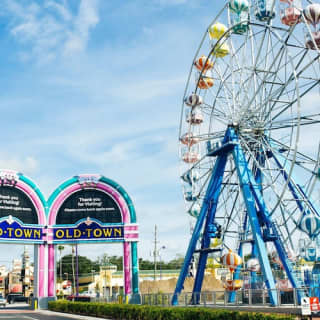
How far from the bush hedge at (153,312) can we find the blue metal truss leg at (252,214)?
5429 mm

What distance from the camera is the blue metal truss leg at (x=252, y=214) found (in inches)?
1003

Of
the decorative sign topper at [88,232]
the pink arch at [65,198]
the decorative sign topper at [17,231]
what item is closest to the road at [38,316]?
the pink arch at [65,198]

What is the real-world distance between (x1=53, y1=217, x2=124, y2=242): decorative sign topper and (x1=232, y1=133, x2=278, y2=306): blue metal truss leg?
14425 millimetres

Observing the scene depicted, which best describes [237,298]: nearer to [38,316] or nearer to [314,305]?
[38,316]

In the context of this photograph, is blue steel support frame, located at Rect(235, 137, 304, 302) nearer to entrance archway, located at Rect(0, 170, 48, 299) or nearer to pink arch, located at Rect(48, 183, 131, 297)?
pink arch, located at Rect(48, 183, 131, 297)

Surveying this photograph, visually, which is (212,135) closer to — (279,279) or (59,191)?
(279,279)

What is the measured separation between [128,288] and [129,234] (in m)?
4.09

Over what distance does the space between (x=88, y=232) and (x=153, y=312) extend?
61.5 ft

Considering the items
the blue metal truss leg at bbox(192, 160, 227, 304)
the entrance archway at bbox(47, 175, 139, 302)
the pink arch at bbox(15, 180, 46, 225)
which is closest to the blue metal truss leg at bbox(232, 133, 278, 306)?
the blue metal truss leg at bbox(192, 160, 227, 304)

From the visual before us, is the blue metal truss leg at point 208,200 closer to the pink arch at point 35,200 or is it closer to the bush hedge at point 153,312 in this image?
the bush hedge at point 153,312

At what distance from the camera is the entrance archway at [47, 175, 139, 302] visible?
Result: 132 ft

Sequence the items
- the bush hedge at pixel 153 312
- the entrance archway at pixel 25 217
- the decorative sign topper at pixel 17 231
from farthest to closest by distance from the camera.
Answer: the entrance archway at pixel 25 217 → the decorative sign topper at pixel 17 231 → the bush hedge at pixel 153 312

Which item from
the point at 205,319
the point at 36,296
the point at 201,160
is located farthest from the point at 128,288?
the point at 205,319

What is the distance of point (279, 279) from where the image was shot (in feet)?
89.2
